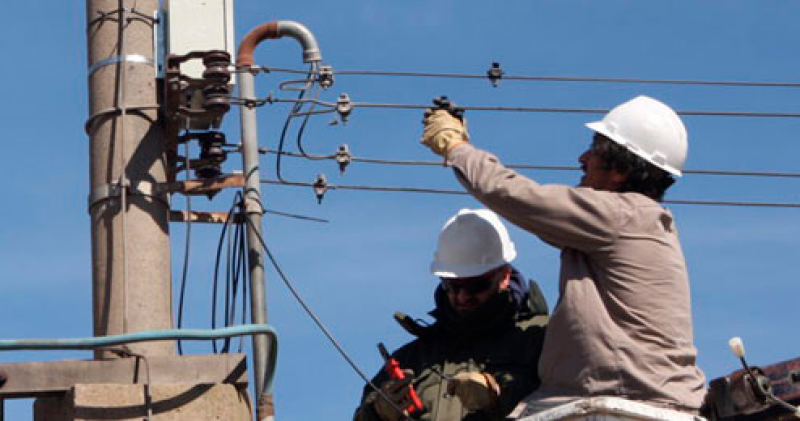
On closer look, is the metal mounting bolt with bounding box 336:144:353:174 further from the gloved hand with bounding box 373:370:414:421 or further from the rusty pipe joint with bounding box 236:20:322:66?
the gloved hand with bounding box 373:370:414:421

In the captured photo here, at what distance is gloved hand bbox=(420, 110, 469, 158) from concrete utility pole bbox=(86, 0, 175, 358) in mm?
1927

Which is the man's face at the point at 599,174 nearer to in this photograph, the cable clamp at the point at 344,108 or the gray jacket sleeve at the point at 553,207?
the gray jacket sleeve at the point at 553,207

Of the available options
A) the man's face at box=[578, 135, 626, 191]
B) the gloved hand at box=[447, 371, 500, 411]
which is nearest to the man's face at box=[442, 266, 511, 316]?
the gloved hand at box=[447, 371, 500, 411]

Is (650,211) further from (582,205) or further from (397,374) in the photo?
(397,374)

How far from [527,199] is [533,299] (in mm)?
1233

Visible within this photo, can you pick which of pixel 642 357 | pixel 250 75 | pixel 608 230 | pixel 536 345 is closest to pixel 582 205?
pixel 608 230

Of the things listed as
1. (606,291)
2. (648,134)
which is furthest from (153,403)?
(648,134)

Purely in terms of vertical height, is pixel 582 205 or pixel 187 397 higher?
pixel 582 205

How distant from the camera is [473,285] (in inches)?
316

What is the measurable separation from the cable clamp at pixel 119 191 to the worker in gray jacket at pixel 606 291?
2.37m

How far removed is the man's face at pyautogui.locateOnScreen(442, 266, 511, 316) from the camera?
7.98 metres

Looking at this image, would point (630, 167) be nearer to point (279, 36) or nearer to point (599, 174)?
point (599, 174)

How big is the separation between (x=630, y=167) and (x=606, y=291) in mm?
537

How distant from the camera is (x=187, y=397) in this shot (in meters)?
7.32
